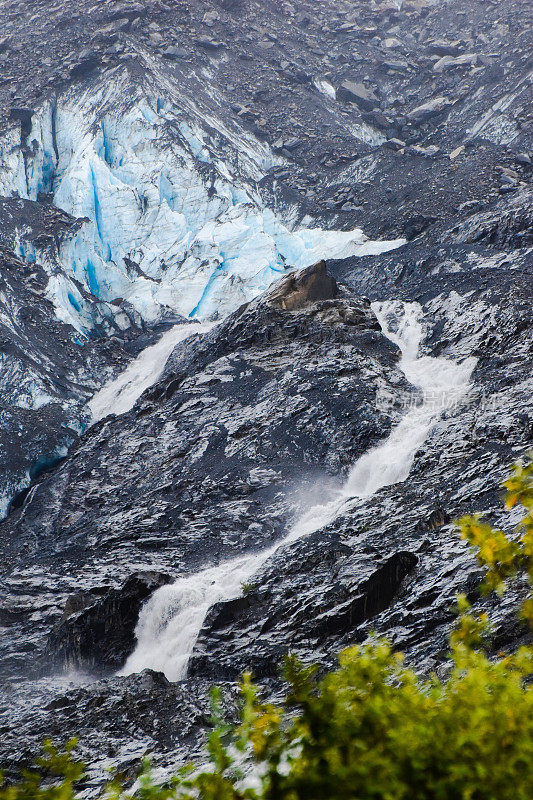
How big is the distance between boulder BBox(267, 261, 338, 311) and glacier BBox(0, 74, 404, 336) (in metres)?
7.16

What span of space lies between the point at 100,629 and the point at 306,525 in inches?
233

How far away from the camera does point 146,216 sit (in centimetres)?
3716

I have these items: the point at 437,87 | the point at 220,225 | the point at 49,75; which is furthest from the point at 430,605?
the point at 437,87

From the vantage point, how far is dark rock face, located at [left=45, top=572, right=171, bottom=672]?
52.1 ft

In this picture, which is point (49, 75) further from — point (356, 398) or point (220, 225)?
point (356, 398)

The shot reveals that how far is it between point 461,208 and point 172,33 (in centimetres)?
3110

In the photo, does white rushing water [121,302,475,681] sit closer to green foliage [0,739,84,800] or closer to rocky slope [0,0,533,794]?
rocky slope [0,0,533,794]

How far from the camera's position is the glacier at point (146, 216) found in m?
34.9

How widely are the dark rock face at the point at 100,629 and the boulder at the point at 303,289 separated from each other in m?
13.7

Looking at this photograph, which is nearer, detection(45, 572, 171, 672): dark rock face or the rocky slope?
the rocky slope

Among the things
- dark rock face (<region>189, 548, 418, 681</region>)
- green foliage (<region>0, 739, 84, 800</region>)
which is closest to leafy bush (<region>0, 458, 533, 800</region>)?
green foliage (<region>0, 739, 84, 800</region>)

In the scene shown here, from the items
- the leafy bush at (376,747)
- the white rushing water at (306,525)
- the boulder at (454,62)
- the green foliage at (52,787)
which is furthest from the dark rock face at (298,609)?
the boulder at (454,62)

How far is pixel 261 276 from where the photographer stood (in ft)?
114

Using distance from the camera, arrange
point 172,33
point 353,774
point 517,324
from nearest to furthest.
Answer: point 353,774 → point 517,324 → point 172,33
